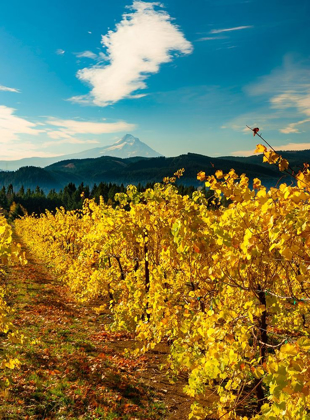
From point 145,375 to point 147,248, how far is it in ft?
14.0

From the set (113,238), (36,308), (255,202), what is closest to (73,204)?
(36,308)

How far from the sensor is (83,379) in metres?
8.75

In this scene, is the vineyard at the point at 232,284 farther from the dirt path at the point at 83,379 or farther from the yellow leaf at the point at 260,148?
the dirt path at the point at 83,379

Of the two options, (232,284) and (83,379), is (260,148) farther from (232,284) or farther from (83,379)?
(83,379)

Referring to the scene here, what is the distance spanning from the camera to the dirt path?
7.38 metres

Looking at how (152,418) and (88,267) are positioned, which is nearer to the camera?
(152,418)

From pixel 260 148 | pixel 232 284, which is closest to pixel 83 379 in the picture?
pixel 232 284

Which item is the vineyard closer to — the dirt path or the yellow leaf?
the yellow leaf

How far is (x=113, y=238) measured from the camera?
31.9 ft

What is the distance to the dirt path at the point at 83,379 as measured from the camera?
24.2ft

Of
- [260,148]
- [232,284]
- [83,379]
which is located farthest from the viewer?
[83,379]

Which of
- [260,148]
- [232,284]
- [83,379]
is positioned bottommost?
[83,379]

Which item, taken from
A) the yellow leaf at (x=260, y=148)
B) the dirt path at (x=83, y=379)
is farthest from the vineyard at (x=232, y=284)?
the dirt path at (x=83, y=379)

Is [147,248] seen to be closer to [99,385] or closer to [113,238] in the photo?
[113,238]
